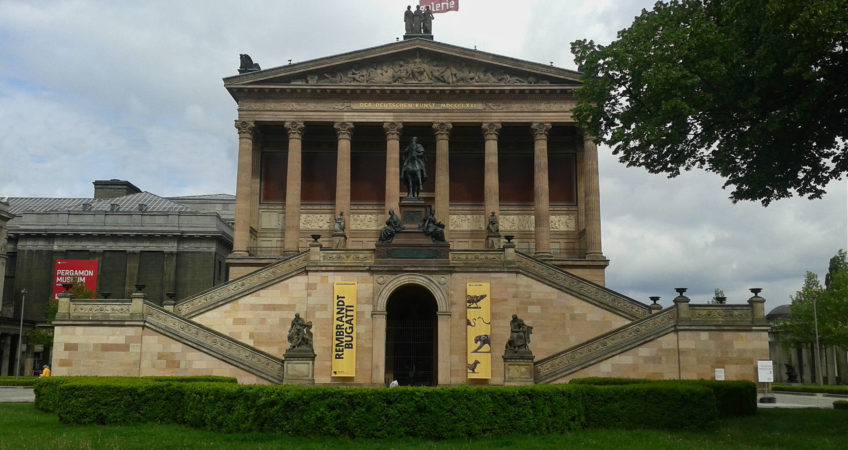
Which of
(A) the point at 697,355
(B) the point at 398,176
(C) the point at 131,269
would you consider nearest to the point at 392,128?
(B) the point at 398,176

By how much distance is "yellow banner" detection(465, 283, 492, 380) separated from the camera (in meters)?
34.5

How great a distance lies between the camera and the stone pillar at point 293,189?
1969 inches

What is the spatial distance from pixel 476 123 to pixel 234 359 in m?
26.2

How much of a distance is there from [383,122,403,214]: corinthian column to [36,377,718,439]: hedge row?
3022cm

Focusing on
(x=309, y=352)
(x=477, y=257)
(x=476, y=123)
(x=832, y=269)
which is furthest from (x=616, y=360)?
(x=832, y=269)

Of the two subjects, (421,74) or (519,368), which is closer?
(519,368)

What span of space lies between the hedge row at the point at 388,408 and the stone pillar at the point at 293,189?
2908 cm

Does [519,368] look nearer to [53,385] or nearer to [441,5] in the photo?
[53,385]

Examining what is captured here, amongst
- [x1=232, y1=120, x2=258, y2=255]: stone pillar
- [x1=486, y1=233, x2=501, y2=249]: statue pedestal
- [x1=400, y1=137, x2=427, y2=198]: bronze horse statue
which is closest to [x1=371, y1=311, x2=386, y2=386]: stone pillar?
[x1=400, y1=137, x2=427, y2=198]: bronze horse statue

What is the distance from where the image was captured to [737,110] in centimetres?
2278

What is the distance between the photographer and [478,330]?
3494cm

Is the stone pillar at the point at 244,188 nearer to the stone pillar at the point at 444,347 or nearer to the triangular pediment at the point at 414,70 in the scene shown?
the triangular pediment at the point at 414,70

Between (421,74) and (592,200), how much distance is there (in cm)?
1424

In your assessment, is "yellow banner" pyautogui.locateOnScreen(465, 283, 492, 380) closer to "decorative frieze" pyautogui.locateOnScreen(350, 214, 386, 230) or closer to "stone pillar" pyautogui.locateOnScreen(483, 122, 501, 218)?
"stone pillar" pyautogui.locateOnScreen(483, 122, 501, 218)
